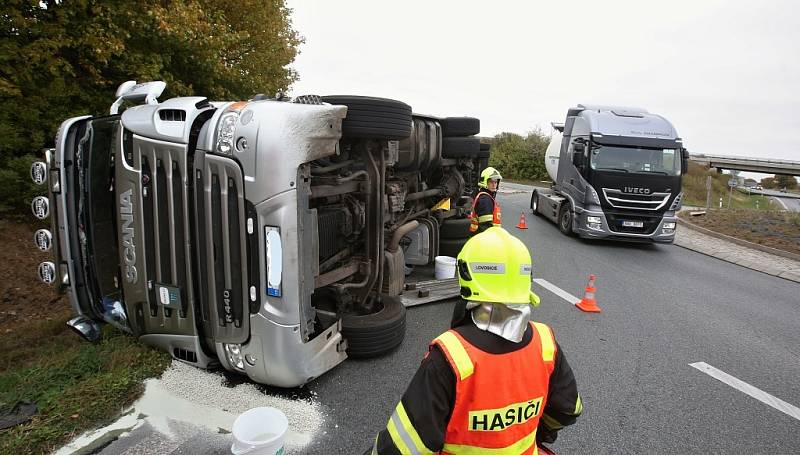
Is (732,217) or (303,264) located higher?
(303,264)

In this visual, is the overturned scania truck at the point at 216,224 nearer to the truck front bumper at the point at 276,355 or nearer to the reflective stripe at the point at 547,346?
the truck front bumper at the point at 276,355

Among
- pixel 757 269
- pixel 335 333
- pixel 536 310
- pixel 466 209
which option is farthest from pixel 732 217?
pixel 335 333

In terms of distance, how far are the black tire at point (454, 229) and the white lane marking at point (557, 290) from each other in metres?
1.38

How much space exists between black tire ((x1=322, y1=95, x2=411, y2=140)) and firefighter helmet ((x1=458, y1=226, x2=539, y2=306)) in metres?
2.29

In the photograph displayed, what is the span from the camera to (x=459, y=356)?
4.75 ft

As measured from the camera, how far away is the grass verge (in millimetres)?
2521

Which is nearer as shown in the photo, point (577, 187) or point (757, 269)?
point (757, 269)

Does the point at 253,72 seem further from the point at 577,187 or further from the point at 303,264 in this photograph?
the point at 303,264

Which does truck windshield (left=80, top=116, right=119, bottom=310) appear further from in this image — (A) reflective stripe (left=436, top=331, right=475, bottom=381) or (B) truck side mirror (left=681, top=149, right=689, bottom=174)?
(B) truck side mirror (left=681, top=149, right=689, bottom=174)

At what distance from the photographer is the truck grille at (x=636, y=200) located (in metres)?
9.69

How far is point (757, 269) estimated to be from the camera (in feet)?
29.5

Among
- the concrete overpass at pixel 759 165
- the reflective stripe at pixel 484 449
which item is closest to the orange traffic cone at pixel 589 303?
the reflective stripe at pixel 484 449

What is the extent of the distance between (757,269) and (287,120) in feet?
33.5

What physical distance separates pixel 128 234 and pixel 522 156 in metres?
34.2
